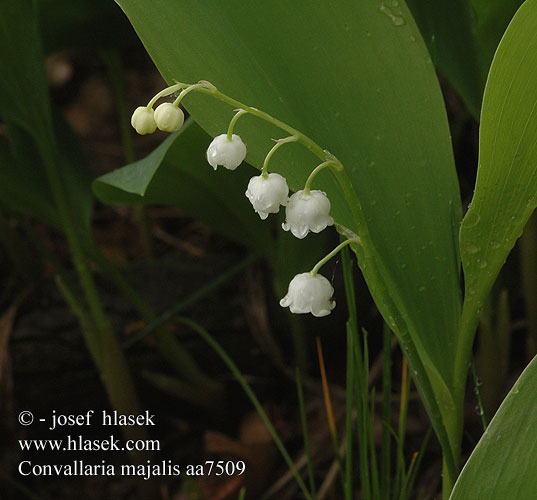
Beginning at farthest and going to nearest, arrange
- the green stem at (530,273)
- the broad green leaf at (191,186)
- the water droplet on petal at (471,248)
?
the green stem at (530,273)
the broad green leaf at (191,186)
the water droplet on petal at (471,248)

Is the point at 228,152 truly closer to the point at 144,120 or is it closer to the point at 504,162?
the point at 144,120

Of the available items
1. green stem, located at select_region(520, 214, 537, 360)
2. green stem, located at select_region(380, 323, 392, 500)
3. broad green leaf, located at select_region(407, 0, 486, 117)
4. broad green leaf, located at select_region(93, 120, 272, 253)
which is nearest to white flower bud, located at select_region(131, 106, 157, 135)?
broad green leaf, located at select_region(93, 120, 272, 253)

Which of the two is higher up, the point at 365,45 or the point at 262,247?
the point at 365,45

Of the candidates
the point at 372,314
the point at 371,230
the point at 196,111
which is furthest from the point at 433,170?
the point at 372,314

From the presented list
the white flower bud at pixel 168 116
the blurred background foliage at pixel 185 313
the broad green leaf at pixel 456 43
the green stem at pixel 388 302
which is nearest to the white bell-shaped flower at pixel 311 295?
the green stem at pixel 388 302

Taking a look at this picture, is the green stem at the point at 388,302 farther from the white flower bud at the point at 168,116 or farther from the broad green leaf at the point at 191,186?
the broad green leaf at the point at 191,186

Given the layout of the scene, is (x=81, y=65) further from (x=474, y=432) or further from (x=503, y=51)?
(x=503, y=51)
